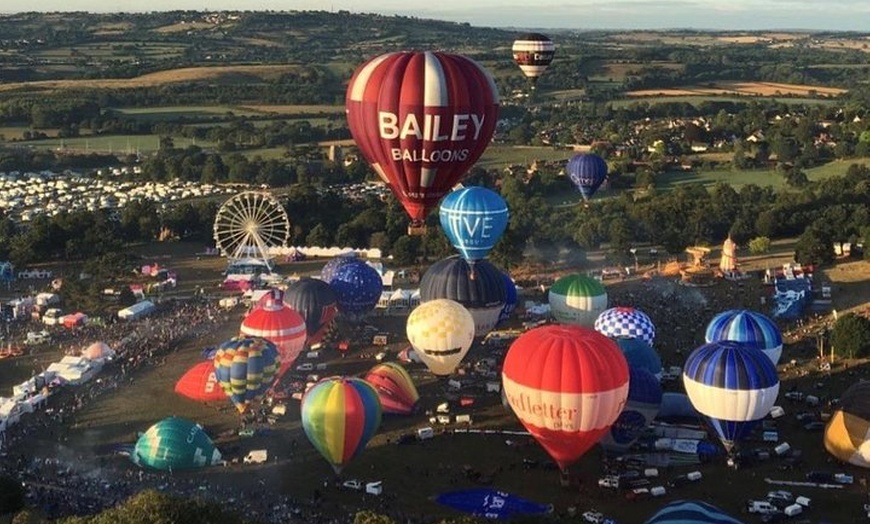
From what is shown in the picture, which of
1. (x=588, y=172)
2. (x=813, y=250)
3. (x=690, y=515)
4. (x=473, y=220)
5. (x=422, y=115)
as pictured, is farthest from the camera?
(x=588, y=172)

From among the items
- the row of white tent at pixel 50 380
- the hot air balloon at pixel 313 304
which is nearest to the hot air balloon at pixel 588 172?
the hot air balloon at pixel 313 304

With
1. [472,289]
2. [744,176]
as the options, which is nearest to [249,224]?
[472,289]

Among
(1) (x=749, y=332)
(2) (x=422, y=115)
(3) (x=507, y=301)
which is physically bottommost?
(3) (x=507, y=301)

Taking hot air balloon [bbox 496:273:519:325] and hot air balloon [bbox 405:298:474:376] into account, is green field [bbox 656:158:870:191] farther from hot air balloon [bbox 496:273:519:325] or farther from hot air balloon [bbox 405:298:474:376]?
hot air balloon [bbox 405:298:474:376]

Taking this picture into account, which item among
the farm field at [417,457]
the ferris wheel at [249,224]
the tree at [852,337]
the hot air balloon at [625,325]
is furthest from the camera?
the ferris wheel at [249,224]

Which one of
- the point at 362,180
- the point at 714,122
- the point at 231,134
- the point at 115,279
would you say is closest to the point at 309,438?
the point at 115,279

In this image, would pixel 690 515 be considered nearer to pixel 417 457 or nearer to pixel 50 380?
pixel 417 457

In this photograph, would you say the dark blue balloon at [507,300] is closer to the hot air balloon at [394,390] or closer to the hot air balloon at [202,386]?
the hot air balloon at [394,390]
